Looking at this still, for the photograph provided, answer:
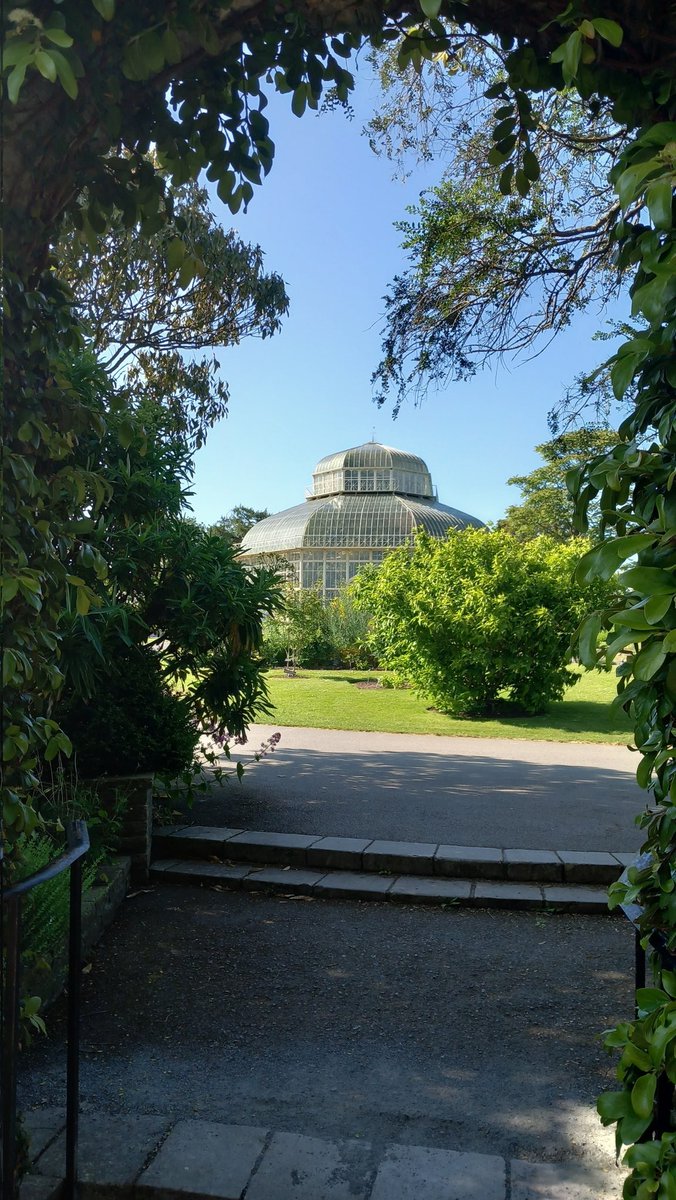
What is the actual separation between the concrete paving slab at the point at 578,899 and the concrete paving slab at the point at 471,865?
0.31m

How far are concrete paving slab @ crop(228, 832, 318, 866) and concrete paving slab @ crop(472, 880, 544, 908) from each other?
1091 millimetres

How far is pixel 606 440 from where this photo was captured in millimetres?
10156

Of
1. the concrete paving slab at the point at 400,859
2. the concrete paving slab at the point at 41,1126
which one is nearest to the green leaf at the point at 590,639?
the concrete paving slab at the point at 41,1126

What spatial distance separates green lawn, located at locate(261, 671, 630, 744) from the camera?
10.9m

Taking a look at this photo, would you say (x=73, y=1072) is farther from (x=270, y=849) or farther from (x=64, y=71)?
(x=270, y=849)

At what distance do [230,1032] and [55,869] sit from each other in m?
1.73

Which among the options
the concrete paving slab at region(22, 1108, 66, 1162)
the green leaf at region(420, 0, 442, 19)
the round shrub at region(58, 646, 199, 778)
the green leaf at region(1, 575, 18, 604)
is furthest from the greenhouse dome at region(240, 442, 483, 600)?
the green leaf at region(420, 0, 442, 19)

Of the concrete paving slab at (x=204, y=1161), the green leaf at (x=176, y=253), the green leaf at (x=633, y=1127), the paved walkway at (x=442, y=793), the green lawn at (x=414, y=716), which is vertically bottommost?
the concrete paving slab at (x=204, y=1161)

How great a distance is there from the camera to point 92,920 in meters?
4.10

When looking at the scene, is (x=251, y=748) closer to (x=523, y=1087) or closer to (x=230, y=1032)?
(x=230, y=1032)

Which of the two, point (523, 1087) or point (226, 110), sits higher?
point (226, 110)

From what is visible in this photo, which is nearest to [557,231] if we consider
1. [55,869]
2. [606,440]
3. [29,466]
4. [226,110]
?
[606,440]

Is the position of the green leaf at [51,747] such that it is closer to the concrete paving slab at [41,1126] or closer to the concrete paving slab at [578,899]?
the concrete paving slab at [41,1126]

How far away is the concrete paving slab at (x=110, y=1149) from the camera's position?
2.27 meters
